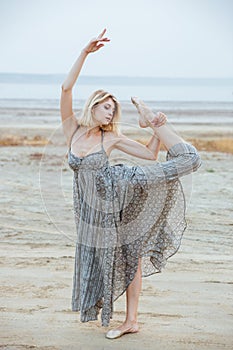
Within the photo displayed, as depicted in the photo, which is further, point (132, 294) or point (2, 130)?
A: point (2, 130)

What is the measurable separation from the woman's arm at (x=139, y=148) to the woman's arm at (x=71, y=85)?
32cm

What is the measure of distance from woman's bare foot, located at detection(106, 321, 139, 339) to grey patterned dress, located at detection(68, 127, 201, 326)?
0.18 m

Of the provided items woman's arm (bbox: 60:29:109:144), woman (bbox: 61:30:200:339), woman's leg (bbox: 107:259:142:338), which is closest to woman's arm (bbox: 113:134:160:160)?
woman (bbox: 61:30:200:339)

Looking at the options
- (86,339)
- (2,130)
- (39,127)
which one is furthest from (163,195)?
(39,127)

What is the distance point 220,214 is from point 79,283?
520 cm

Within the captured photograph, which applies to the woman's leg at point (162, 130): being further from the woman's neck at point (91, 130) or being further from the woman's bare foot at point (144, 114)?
the woman's neck at point (91, 130)

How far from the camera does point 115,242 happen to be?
535cm

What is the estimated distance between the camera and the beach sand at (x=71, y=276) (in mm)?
5590

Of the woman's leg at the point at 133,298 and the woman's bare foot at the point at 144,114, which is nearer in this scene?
the woman's bare foot at the point at 144,114

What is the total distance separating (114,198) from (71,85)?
761 mm

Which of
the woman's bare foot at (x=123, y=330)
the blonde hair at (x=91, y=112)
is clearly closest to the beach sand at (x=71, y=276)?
the woman's bare foot at (x=123, y=330)

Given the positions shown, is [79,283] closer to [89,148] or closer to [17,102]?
[89,148]

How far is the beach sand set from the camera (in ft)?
18.3

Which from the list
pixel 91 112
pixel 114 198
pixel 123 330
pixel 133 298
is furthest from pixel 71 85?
pixel 123 330
